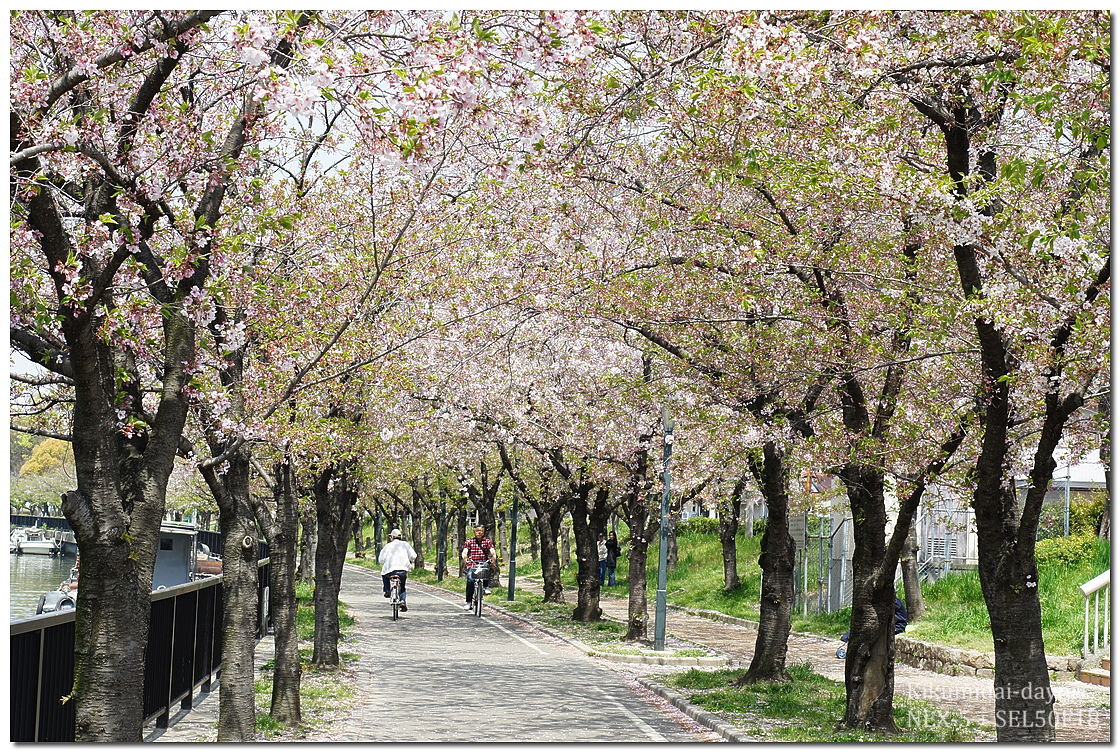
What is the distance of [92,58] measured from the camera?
5.93 meters

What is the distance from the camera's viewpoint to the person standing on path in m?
44.9

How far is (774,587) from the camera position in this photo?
17.0m

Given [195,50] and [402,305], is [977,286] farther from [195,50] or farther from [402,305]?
[402,305]

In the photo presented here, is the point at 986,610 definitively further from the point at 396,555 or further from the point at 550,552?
the point at 550,552

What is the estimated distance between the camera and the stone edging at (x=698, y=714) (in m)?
12.3

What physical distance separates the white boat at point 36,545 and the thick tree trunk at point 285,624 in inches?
3436

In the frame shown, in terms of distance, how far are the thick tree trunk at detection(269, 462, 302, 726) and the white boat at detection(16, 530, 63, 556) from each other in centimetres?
8727

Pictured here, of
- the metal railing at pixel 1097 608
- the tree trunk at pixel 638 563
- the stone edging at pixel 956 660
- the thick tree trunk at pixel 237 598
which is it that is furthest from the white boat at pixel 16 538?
the thick tree trunk at pixel 237 598

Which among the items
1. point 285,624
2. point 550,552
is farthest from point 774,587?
point 550,552

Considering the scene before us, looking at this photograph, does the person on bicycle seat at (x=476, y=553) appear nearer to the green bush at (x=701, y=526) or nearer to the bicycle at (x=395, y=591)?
the bicycle at (x=395, y=591)

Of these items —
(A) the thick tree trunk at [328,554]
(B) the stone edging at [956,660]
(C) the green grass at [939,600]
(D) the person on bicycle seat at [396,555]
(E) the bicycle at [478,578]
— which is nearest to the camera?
(A) the thick tree trunk at [328,554]

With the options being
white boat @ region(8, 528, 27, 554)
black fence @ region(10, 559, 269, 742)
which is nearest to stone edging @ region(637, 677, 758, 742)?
black fence @ region(10, 559, 269, 742)

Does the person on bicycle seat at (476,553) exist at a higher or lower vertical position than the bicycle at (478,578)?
higher

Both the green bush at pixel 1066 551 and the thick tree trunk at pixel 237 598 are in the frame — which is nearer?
the thick tree trunk at pixel 237 598
